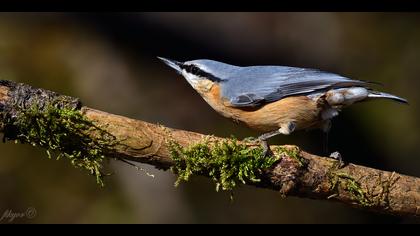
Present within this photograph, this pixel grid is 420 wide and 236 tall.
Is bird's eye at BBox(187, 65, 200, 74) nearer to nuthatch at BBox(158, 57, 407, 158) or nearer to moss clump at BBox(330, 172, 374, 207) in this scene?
nuthatch at BBox(158, 57, 407, 158)

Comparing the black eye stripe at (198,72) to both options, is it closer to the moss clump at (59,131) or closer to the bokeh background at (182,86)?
the moss clump at (59,131)

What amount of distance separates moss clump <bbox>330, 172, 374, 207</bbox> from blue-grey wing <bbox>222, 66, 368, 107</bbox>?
794mm

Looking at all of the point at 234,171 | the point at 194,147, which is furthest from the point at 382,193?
the point at 194,147

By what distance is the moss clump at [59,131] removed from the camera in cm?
342

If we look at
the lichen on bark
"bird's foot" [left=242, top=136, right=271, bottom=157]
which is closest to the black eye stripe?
"bird's foot" [left=242, top=136, right=271, bottom=157]

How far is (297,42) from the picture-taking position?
8.06 metres

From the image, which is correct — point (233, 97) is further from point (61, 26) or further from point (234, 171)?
point (61, 26)

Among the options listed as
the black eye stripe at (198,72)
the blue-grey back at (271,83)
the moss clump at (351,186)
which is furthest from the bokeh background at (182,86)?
the moss clump at (351,186)

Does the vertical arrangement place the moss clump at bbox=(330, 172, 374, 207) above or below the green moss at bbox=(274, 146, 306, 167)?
below

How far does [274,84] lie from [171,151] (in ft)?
4.26

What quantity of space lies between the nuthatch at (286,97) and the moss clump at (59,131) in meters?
1.34

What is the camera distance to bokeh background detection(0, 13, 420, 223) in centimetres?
672

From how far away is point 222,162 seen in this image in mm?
3631

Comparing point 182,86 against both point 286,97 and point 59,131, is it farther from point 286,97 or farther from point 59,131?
point 59,131
